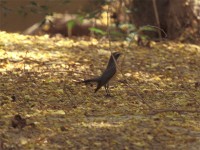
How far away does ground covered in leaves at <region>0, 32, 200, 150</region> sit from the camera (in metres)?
4.69

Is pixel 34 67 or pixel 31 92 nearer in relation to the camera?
pixel 31 92

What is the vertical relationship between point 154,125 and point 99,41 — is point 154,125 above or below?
below

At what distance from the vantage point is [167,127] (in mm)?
5012

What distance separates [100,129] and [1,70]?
2307mm

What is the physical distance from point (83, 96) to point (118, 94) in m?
0.38

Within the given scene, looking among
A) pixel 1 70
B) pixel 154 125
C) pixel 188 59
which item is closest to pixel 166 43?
pixel 188 59

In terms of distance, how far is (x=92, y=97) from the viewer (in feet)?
19.7

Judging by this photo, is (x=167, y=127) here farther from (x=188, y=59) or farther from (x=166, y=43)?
(x=166, y=43)

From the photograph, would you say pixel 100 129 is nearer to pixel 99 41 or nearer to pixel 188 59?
pixel 188 59

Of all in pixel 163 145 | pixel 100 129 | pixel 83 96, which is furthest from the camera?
pixel 83 96

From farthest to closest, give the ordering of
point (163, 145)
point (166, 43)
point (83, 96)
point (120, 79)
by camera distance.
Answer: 1. point (166, 43)
2. point (120, 79)
3. point (83, 96)
4. point (163, 145)

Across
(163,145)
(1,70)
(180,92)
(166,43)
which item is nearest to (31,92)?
(1,70)

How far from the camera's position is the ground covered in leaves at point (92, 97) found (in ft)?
15.4

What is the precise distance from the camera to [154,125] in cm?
504
